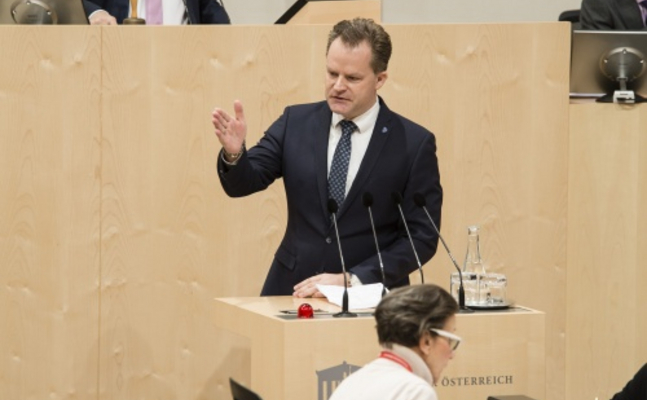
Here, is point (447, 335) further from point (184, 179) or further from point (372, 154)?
point (184, 179)

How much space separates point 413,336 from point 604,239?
10.2ft

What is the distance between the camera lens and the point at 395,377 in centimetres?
302

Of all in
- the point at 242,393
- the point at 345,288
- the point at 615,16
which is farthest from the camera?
the point at 615,16

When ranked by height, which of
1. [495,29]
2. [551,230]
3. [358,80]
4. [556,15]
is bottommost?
[551,230]

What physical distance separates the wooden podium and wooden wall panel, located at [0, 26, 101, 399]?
153cm

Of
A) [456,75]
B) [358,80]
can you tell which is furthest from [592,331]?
[358,80]

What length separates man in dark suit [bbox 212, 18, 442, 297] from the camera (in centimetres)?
463

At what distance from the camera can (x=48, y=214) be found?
18.8 feet

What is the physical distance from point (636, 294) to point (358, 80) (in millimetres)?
2114

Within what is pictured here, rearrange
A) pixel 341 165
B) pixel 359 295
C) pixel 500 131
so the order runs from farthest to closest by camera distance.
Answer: pixel 500 131 < pixel 341 165 < pixel 359 295

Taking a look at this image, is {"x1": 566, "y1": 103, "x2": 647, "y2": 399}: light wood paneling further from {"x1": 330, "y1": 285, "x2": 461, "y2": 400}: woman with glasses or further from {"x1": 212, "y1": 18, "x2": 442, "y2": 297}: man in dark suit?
{"x1": 330, "y1": 285, "x2": 461, "y2": 400}: woman with glasses

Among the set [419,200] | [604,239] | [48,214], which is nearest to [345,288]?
[419,200]

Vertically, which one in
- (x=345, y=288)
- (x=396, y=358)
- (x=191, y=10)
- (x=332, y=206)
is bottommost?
(x=396, y=358)

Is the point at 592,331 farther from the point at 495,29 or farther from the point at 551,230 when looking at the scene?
the point at 495,29
